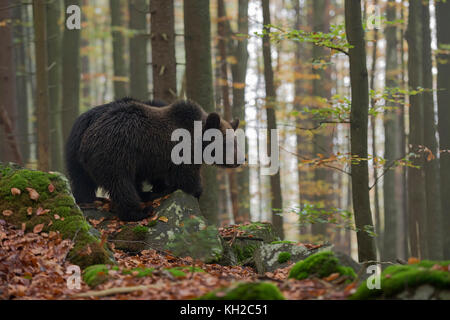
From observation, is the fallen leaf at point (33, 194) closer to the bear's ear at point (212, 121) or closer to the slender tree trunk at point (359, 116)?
the bear's ear at point (212, 121)

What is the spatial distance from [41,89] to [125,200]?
4918 mm

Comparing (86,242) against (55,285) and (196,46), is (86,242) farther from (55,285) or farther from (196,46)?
(196,46)

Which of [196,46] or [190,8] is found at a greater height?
[190,8]

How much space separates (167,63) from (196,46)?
2.41ft

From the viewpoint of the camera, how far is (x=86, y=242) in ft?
20.4

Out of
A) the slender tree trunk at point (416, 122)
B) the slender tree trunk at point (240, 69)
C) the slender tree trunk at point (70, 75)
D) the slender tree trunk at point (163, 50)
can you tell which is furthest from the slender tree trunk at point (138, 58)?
the slender tree trunk at point (416, 122)

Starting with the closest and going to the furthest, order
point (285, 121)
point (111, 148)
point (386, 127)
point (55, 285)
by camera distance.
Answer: point (55, 285), point (111, 148), point (386, 127), point (285, 121)

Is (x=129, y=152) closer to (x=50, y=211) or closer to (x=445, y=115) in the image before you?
(x=50, y=211)

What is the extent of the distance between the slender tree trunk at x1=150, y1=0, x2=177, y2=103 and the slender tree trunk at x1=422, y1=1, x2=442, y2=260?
6.07 metres

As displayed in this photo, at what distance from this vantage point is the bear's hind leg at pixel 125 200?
7.93 meters

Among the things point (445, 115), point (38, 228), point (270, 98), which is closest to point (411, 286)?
point (38, 228)

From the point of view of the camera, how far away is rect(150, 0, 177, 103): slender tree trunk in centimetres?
1048
